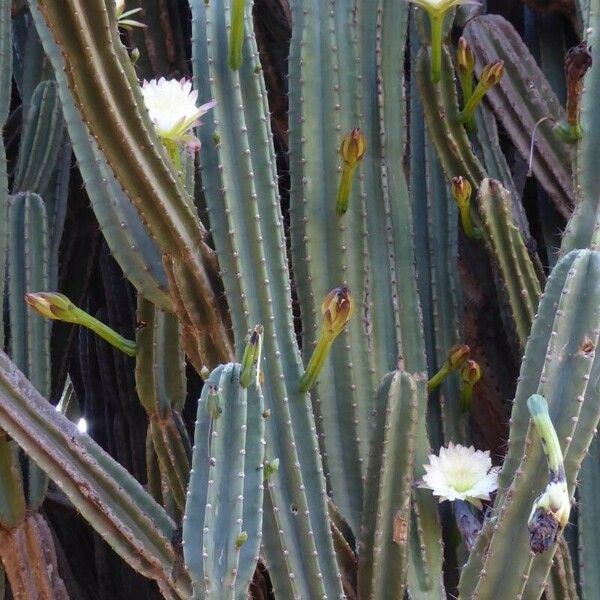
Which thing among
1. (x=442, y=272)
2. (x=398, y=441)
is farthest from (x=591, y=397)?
(x=442, y=272)

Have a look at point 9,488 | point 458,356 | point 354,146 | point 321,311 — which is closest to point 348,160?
point 354,146

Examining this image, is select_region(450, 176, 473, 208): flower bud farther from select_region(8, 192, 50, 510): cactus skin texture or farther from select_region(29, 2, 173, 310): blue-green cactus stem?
select_region(8, 192, 50, 510): cactus skin texture

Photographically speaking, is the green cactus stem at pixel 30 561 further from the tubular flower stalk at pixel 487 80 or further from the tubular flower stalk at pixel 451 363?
Answer: the tubular flower stalk at pixel 487 80

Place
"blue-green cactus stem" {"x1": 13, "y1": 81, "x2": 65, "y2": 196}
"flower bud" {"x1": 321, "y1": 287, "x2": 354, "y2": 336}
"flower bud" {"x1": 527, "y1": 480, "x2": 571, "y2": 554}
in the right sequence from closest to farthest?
"flower bud" {"x1": 527, "y1": 480, "x2": 571, "y2": 554}
"flower bud" {"x1": 321, "y1": 287, "x2": 354, "y2": 336}
"blue-green cactus stem" {"x1": 13, "y1": 81, "x2": 65, "y2": 196}

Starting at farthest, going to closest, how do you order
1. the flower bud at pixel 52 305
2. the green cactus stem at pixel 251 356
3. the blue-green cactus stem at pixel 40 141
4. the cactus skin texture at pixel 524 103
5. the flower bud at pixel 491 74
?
the blue-green cactus stem at pixel 40 141, the cactus skin texture at pixel 524 103, the flower bud at pixel 491 74, the flower bud at pixel 52 305, the green cactus stem at pixel 251 356

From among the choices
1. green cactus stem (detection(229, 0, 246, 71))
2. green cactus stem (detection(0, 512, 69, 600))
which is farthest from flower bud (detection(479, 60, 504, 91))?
green cactus stem (detection(0, 512, 69, 600))

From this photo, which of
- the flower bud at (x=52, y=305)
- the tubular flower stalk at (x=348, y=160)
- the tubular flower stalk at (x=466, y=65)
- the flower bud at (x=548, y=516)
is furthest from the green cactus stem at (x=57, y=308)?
the tubular flower stalk at (x=466, y=65)
